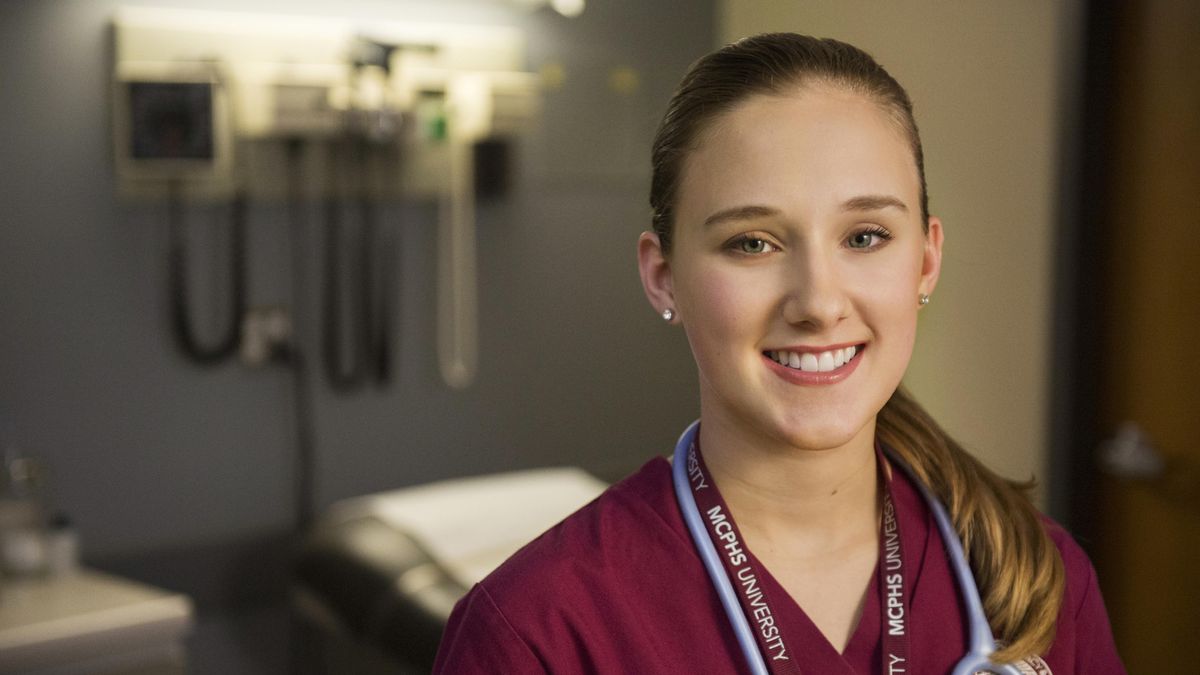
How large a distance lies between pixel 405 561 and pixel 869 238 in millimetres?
1321

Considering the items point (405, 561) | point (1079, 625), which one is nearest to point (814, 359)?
point (1079, 625)

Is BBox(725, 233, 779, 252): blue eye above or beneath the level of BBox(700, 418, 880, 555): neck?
above

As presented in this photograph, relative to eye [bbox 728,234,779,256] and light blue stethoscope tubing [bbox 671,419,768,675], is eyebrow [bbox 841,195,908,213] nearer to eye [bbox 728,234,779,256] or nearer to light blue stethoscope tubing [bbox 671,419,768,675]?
eye [bbox 728,234,779,256]

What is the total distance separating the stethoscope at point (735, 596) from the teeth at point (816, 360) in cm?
14

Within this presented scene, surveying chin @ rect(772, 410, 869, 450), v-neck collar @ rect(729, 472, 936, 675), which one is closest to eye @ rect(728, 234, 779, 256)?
chin @ rect(772, 410, 869, 450)

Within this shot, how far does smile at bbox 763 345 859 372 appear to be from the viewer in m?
0.87

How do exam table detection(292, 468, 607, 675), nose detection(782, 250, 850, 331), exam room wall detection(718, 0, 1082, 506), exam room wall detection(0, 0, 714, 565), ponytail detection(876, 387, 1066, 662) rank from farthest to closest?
exam room wall detection(0, 0, 714, 565), exam table detection(292, 468, 607, 675), exam room wall detection(718, 0, 1082, 506), ponytail detection(876, 387, 1066, 662), nose detection(782, 250, 850, 331)

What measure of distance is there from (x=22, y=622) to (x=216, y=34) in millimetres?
1158

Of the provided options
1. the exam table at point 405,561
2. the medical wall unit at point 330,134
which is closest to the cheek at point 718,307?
the exam table at point 405,561

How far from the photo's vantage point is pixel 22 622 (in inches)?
74.6

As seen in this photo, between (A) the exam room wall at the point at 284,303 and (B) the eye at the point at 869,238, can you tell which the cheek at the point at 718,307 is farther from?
(A) the exam room wall at the point at 284,303

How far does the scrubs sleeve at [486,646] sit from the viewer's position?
85 centimetres

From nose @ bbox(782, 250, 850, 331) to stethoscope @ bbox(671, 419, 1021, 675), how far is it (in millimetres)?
168

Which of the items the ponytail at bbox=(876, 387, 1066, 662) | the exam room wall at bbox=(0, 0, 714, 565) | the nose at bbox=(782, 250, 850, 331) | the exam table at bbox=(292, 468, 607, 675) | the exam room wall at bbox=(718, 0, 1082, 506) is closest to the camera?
the nose at bbox=(782, 250, 850, 331)
